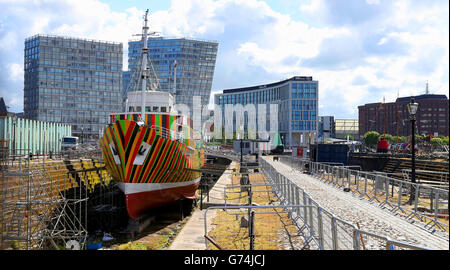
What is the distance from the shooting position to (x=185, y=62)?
11112 cm

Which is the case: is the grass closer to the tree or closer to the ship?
the ship

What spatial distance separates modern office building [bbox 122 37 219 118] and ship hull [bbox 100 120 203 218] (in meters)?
91.3

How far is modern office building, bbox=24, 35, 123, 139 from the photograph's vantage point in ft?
303

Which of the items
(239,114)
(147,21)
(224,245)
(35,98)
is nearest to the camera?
(224,245)

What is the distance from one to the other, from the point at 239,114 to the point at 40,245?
11488 cm

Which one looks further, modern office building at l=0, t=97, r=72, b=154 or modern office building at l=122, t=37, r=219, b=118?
modern office building at l=122, t=37, r=219, b=118

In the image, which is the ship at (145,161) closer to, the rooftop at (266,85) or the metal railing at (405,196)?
the metal railing at (405,196)

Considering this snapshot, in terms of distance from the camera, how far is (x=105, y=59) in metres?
98.0

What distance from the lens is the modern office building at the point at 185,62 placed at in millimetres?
111188

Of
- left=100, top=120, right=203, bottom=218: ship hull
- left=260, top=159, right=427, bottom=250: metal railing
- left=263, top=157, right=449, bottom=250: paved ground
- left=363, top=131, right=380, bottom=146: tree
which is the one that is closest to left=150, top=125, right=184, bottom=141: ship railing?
left=100, top=120, right=203, bottom=218: ship hull

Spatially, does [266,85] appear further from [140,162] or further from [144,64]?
[140,162]

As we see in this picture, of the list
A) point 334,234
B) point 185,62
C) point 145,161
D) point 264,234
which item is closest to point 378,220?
point 264,234

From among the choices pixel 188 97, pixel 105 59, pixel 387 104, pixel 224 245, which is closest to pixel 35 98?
pixel 105 59
